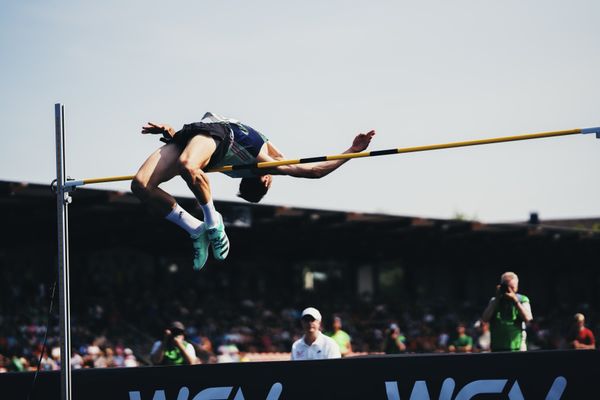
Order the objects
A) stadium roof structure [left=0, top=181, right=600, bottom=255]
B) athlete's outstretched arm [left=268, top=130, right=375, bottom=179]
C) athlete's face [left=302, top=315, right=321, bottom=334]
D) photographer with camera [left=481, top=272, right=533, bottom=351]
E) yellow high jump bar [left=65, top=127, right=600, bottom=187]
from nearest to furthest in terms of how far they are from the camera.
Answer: yellow high jump bar [left=65, top=127, right=600, bottom=187] → athlete's outstretched arm [left=268, top=130, right=375, bottom=179] → photographer with camera [left=481, top=272, right=533, bottom=351] → athlete's face [left=302, top=315, right=321, bottom=334] → stadium roof structure [left=0, top=181, right=600, bottom=255]

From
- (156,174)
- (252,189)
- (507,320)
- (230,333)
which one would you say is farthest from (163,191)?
(230,333)

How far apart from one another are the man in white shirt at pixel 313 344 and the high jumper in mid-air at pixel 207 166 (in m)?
2.01

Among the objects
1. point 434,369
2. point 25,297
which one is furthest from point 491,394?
point 25,297

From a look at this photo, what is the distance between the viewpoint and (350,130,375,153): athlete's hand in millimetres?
7164

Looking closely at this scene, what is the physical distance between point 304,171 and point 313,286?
2604cm

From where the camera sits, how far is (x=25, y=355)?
18.6 meters

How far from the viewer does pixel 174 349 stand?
1086 cm

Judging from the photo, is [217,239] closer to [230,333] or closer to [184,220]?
[184,220]

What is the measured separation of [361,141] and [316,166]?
18.5 inches

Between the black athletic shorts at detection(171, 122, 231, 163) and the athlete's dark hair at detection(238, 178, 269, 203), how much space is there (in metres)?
0.45

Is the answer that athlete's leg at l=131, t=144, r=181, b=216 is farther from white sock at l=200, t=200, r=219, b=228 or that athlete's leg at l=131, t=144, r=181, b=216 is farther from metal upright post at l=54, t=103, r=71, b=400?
metal upright post at l=54, t=103, r=71, b=400

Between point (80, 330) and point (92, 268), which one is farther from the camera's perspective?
point (92, 268)

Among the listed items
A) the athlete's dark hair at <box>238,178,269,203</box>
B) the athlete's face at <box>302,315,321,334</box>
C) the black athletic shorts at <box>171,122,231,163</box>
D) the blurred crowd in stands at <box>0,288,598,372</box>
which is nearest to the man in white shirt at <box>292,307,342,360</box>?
the athlete's face at <box>302,315,321,334</box>

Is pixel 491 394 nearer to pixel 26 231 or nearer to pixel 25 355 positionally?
pixel 25 355
